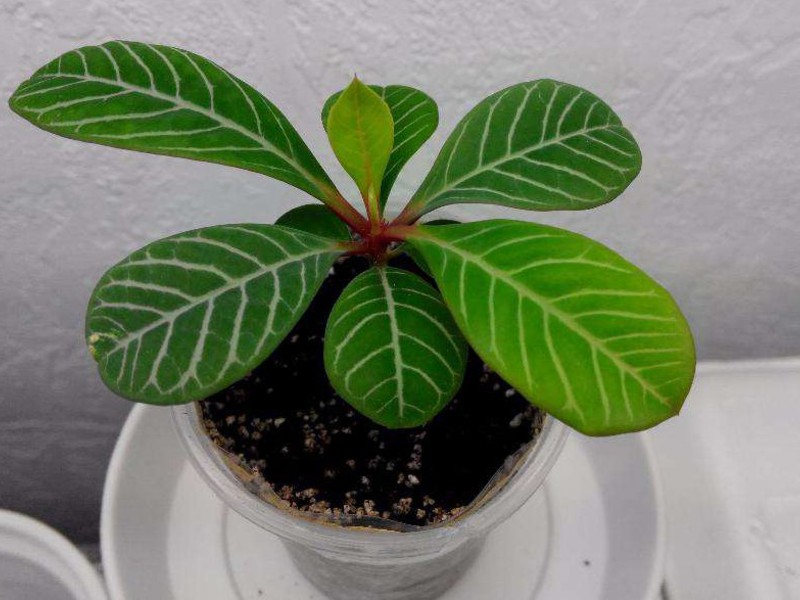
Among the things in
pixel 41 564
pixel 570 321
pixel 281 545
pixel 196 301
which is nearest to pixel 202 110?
pixel 196 301

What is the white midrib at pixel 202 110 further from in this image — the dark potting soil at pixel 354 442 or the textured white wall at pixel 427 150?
the textured white wall at pixel 427 150

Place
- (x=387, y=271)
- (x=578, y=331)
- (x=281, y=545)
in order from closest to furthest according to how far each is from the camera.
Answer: (x=578, y=331) < (x=387, y=271) < (x=281, y=545)

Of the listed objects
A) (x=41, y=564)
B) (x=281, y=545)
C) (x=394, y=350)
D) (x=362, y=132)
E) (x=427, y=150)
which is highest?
(x=427, y=150)

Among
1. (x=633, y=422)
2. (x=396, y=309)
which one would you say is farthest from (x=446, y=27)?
(x=633, y=422)

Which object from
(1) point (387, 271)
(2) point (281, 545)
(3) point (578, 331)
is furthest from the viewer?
(2) point (281, 545)

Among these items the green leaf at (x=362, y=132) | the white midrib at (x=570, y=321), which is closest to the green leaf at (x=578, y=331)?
the white midrib at (x=570, y=321)

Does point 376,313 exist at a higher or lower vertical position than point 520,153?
lower

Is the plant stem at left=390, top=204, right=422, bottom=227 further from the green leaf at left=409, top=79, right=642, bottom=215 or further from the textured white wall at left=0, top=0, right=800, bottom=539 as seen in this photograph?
the textured white wall at left=0, top=0, right=800, bottom=539

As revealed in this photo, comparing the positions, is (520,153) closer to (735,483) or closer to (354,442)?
(354,442)

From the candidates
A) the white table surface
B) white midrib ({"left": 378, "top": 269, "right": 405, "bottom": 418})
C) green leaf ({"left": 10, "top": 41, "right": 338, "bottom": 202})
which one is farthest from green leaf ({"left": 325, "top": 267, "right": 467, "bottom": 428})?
the white table surface
